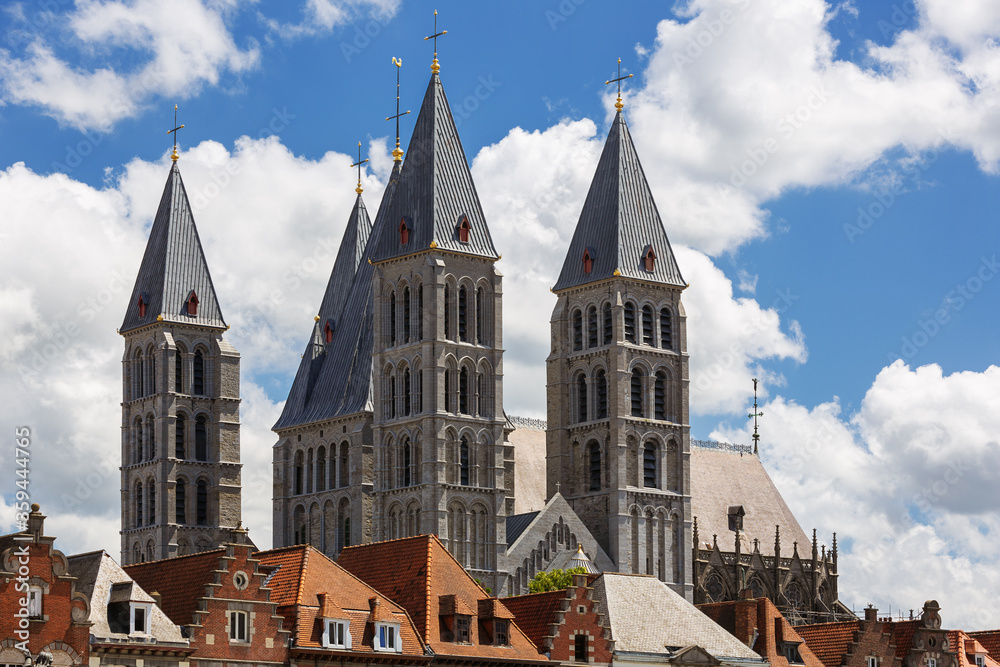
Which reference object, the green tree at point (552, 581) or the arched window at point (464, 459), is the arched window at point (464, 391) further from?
the green tree at point (552, 581)

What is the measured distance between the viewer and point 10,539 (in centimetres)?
5619

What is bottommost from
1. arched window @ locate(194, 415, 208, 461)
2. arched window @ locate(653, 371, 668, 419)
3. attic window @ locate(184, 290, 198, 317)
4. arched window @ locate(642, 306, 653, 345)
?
arched window @ locate(194, 415, 208, 461)

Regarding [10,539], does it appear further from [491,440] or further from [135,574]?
[491,440]

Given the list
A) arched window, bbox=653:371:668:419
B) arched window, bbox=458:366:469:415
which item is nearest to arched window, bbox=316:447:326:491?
arched window, bbox=458:366:469:415

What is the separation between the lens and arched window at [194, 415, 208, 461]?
12888 cm

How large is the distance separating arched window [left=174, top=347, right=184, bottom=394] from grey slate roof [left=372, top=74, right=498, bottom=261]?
19951mm

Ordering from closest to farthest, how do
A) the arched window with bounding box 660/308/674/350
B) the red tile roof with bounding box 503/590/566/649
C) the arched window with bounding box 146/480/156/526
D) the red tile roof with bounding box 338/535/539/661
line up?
the red tile roof with bounding box 338/535/539/661 < the red tile roof with bounding box 503/590/566/649 < the arched window with bounding box 660/308/674/350 < the arched window with bounding box 146/480/156/526

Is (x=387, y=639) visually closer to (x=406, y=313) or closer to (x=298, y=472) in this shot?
(x=406, y=313)

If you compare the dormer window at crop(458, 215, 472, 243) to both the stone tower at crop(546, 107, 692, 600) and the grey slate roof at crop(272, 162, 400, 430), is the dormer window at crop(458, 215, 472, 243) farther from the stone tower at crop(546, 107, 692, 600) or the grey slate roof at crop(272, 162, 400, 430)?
the stone tower at crop(546, 107, 692, 600)

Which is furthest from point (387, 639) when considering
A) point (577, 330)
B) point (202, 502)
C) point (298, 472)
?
point (202, 502)

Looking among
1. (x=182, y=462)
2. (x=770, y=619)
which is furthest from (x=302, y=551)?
(x=182, y=462)

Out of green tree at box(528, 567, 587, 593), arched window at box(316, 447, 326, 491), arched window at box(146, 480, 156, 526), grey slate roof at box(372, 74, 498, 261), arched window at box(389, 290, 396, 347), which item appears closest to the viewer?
green tree at box(528, 567, 587, 593)

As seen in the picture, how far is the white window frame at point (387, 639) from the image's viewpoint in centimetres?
6212

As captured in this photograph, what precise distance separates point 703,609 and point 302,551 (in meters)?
26.4
